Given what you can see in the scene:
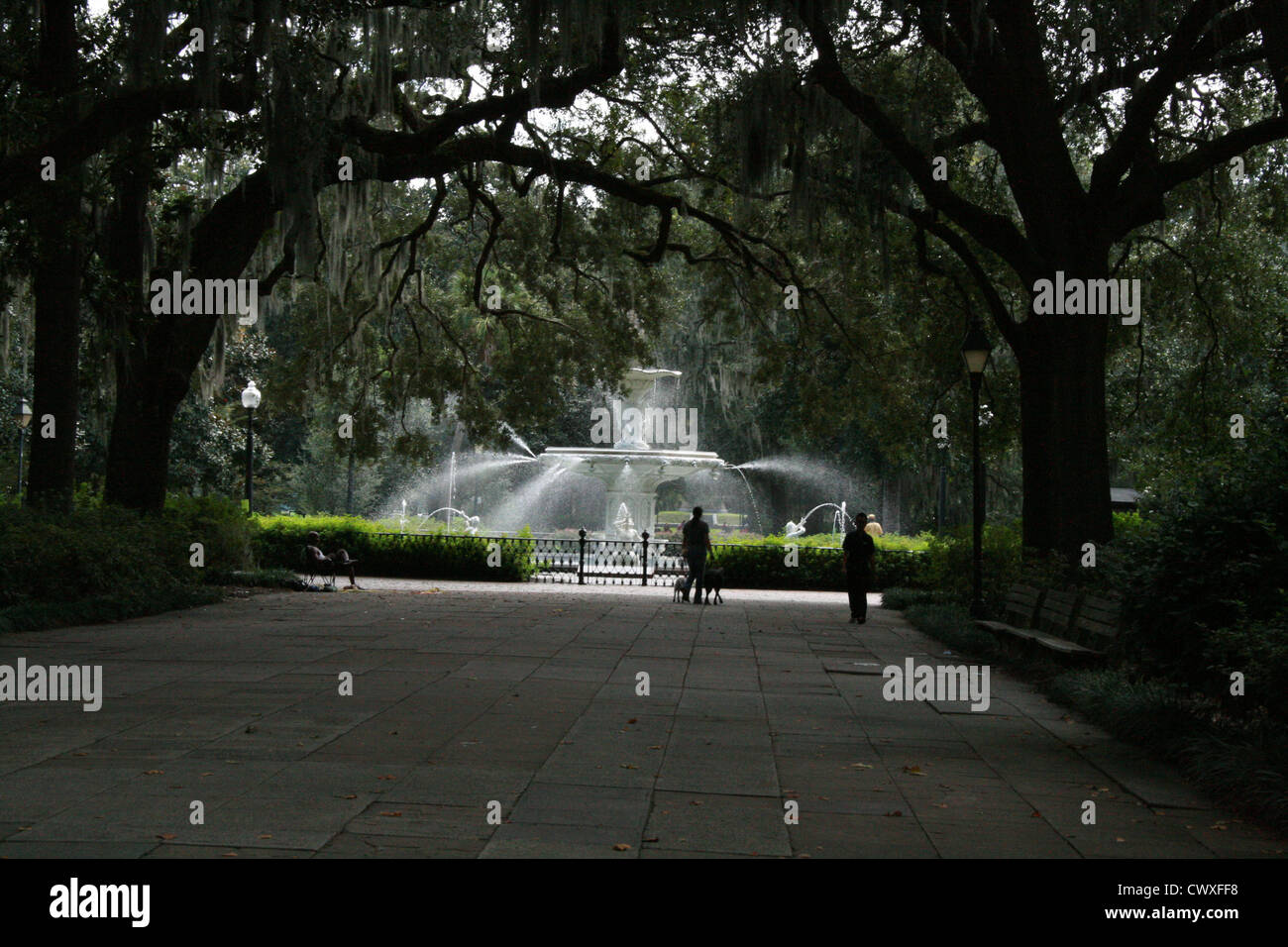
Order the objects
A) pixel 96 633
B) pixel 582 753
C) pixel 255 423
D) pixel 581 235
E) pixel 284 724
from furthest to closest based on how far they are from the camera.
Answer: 1. pixel 255 423
2. pixel 581 235
3. pixel 96 633
4. pixel 284 724
5. pixel 582 753

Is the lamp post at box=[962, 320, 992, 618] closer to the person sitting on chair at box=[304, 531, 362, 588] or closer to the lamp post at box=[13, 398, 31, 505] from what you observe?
the person sitting on chair at box=[304, 531, 362, 588]

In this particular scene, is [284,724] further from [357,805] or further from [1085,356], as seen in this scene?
[1085,356]

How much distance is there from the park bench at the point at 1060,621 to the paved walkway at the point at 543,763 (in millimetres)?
679

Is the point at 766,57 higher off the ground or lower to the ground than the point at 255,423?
higher

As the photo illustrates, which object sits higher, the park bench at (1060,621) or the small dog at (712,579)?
the park bench at (1060,621)

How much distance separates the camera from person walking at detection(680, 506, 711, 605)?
21453 millimetres

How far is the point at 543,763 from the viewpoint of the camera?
6.91 m

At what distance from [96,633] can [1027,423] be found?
421 inches

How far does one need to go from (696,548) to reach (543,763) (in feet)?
49.1

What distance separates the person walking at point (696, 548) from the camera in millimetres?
21453

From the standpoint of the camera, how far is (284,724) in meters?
7.82

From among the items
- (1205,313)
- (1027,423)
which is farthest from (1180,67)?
(1205,313)

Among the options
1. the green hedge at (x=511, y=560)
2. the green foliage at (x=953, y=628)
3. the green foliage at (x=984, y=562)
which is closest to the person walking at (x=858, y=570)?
the green foliage at (x=953, y=628)
